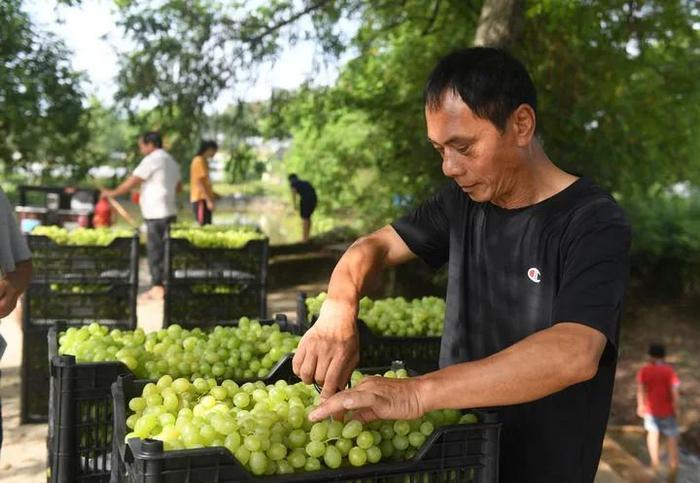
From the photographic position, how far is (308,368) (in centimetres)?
185

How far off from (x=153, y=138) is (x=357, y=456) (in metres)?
7.03

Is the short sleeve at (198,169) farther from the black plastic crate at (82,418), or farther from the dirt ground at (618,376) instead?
the black plastic crate at (82,418)

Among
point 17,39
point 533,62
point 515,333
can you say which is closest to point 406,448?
point 515,333

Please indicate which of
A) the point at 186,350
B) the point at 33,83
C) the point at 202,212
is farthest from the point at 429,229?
the point at 33,83

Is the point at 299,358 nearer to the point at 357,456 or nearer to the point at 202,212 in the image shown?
the point at 357,456

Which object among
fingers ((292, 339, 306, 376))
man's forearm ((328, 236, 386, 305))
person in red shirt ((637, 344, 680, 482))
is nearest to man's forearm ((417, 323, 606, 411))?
fingers ((292, 339, 306, 376))

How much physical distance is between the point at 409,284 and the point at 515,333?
8058mm

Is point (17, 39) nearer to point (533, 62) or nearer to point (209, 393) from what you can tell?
point (533, 62)

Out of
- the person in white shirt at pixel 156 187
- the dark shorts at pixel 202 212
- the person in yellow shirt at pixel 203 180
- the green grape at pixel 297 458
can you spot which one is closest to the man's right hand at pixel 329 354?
the green grape at pixel 297 458

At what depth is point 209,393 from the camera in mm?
1950

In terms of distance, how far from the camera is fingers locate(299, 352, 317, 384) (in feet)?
6.07

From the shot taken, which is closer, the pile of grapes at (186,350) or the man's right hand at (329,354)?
the man's right hand at (329,354)

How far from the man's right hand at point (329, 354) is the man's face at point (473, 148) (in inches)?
18.2

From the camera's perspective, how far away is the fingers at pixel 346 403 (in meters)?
1.49
